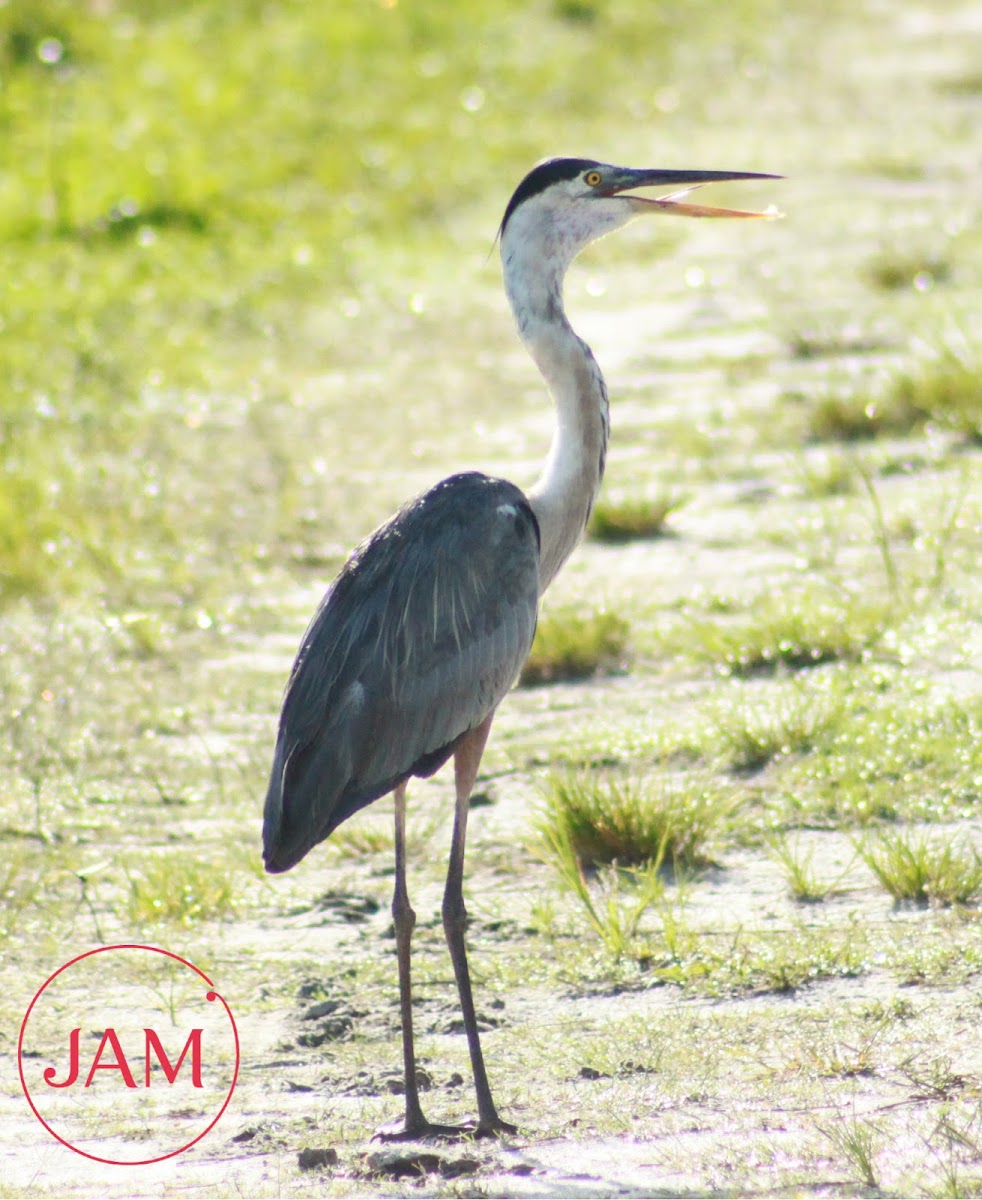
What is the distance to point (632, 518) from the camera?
7.38m

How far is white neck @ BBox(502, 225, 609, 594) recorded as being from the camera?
191 inches

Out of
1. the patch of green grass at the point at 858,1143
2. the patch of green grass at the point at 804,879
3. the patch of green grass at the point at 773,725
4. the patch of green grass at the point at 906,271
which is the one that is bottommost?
the patch of green grass at the point at 858,1143

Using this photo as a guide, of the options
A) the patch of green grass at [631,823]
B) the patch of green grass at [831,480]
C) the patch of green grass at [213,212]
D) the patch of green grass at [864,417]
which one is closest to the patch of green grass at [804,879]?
the patch of green grass at [631,823]

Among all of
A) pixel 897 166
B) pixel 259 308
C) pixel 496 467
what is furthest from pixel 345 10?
pixel 496 467

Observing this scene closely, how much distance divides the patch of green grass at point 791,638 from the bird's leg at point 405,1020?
2114 millimetres

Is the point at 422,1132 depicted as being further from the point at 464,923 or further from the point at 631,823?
the point at 631,823

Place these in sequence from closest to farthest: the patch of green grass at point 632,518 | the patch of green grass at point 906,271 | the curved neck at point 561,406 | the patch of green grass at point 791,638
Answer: the curved neck at point 561,406
the patch of green grass at point 791,638
the patch of green grass at point 632,518
the patch of green grass at point 906,271

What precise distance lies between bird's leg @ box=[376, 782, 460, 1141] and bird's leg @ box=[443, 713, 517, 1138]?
8cm

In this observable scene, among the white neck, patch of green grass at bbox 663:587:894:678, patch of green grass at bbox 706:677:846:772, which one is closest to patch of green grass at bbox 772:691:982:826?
patch of green grass at bbox 706:677:846:772

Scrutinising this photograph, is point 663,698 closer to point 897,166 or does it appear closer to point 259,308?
point 259,308

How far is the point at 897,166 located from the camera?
12.7m

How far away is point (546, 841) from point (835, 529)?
7.94ft

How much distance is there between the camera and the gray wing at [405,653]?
4.09 m

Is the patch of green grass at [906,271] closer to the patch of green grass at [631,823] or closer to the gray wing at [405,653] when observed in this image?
the patch of green grass at [631,823]
